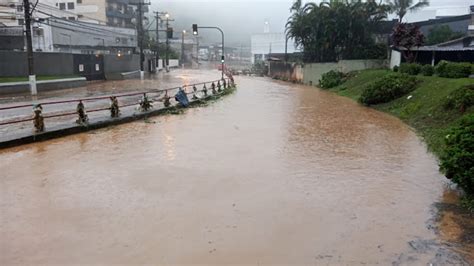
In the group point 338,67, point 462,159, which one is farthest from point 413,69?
point 462,159

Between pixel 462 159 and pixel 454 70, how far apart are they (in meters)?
17.4

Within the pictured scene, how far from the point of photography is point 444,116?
1734 cm

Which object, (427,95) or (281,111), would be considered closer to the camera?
(427,95)

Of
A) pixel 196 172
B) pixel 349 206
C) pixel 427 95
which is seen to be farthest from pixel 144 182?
pixel 427 95

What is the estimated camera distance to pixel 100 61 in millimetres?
47031

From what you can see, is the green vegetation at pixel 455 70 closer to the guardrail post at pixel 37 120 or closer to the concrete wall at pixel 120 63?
the guardrail post at pixel 37 120

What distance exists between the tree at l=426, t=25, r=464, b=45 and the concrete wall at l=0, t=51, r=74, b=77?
112ft

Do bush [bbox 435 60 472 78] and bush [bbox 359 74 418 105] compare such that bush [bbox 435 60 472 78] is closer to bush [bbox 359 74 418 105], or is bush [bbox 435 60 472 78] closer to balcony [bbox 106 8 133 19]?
bush [bbox 359 74 418 105]

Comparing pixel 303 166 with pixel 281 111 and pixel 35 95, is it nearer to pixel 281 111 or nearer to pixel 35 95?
pixel 281 111

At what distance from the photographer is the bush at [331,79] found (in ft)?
137

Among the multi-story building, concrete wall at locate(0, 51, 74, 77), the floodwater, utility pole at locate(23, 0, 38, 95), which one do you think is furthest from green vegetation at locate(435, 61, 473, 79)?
the multi-story building

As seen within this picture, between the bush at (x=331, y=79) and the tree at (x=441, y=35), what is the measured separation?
985 centimetres

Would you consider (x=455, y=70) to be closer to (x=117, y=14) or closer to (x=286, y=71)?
(x=286, y=71)

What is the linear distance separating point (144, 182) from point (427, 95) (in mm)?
16564
